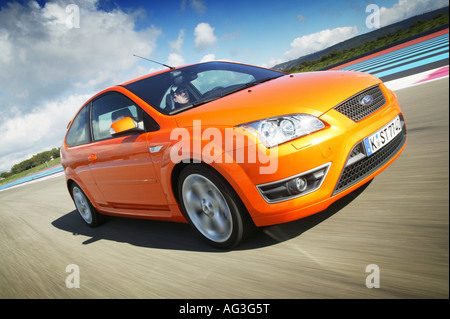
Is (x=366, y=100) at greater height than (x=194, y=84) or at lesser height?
lesser

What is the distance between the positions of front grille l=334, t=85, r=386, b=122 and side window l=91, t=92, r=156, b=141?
5.39ft

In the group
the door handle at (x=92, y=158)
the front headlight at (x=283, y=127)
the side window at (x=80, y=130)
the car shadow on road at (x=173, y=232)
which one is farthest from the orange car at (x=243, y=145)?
the side window at (x=80, y=130)

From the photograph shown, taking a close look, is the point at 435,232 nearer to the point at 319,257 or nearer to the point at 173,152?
the point at 319,257

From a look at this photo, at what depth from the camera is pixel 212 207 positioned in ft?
8.50

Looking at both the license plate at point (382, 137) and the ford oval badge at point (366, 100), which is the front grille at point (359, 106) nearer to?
the ford oval badge at point (366, 100)

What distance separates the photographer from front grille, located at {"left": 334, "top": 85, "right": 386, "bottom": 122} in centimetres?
234

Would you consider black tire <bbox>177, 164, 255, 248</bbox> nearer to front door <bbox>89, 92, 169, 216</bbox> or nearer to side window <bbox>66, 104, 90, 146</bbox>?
front door <bbox>89, 92, 169, 216</bbox>

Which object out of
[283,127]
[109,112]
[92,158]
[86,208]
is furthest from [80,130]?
[283,127]

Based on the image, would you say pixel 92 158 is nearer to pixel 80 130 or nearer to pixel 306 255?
pixel 80 130

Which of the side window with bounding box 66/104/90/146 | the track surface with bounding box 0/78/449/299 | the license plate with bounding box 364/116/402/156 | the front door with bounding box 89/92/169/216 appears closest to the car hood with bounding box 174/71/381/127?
the license plate with bounding box 364/116/402/156

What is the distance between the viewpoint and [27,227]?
563 cm

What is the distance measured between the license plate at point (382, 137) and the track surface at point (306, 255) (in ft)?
1.41

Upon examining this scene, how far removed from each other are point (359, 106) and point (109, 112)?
2468 mm
